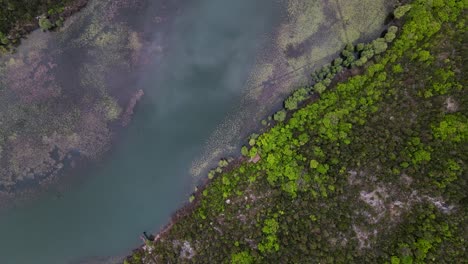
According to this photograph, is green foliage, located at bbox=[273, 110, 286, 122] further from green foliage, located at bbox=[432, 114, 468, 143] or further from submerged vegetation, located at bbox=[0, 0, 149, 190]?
submerged vegetation, located at bbox=[0, 0, 149, 190]

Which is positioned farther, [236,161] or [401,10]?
[236,161]

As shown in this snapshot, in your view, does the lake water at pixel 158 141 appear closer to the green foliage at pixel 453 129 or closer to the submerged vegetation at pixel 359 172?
the submerged vegetation at pixel 359 172

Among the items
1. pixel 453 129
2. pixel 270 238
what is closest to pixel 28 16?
pixel 270 238

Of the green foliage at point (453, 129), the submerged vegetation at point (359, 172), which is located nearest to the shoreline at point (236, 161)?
the submerged vegetation at point (359, 172)

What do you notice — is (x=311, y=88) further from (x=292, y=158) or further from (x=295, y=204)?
(x=295, y=204)

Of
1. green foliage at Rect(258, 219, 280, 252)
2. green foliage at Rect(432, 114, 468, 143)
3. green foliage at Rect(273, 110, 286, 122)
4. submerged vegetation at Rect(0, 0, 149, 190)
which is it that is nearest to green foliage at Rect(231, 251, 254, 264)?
green foliage at Rect(258, 219, 280, 252)

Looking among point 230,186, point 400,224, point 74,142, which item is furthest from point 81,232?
point 400,224

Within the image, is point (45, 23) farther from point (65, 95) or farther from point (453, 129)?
point (453, 129)
